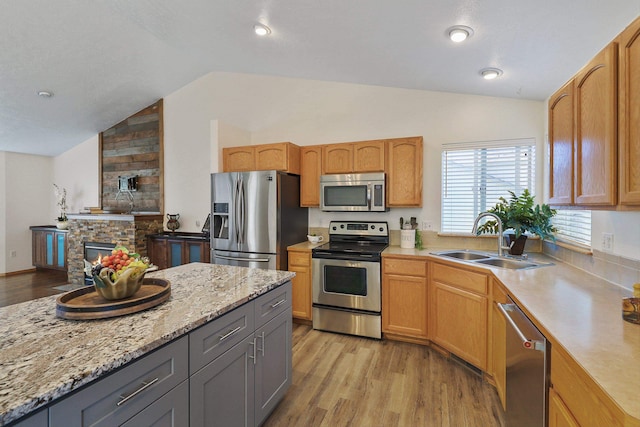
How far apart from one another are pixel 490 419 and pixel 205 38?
3.80 m

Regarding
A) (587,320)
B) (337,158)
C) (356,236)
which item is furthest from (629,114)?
(356,236)

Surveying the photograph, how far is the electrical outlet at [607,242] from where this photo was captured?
1.82m

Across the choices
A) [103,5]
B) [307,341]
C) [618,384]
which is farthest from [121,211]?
[618,384]

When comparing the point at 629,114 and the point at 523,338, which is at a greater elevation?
the point at 629,114

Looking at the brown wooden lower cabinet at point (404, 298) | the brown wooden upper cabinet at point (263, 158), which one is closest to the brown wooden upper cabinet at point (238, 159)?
the brown wooden upper cabinet at point (263, 158)

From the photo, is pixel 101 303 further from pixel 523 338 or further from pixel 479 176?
pixel 479 176

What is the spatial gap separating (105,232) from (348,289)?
418 centimetres

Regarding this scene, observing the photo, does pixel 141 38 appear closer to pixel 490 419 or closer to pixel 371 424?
pixel 371 424

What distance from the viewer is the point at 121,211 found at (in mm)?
5344

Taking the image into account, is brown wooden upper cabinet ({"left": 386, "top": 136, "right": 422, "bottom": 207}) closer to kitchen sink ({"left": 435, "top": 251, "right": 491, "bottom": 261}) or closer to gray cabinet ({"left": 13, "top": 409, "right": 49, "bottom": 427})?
kitchen sink ({"left": 435, "top": 251, "right": 491, "bottom": 261})

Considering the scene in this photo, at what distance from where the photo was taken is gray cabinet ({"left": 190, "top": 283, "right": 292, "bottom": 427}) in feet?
4.24

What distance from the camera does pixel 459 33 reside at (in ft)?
6.25

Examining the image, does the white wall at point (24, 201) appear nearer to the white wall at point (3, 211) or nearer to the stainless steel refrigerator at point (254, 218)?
the white wall at point (3, 211)

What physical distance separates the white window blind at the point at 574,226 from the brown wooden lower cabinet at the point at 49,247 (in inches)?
301
